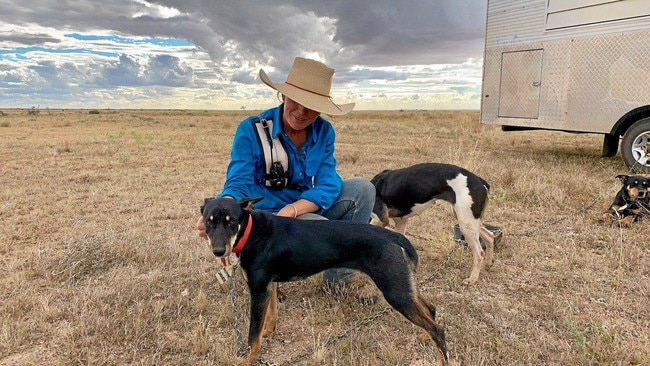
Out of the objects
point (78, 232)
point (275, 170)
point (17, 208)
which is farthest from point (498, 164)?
point (17, 208)

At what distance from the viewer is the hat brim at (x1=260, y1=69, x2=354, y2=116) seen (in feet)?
11.0

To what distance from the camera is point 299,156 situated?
377 cm

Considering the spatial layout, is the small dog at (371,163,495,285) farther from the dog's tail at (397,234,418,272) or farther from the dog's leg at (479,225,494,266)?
the dog's tail at (397,234,418,272)

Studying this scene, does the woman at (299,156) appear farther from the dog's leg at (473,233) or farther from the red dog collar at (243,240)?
the dog's leg at (473,233)

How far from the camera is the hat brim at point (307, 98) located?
3.35 m

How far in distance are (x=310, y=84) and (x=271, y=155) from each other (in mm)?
716

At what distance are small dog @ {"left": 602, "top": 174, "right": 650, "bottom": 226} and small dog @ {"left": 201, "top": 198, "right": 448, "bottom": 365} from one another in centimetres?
403

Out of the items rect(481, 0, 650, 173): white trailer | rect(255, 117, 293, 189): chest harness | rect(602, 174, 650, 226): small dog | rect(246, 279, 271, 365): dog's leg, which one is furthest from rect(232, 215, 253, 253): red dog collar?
rect(481, 0, 650, 173): white trailer

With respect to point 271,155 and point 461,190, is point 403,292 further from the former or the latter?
point 461,190

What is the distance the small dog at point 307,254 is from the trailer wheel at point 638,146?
7718 mm

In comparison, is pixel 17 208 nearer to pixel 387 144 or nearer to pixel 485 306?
pixel 485 306

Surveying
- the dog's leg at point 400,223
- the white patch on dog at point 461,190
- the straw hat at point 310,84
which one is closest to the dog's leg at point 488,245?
the white patch on dog at point 461,190

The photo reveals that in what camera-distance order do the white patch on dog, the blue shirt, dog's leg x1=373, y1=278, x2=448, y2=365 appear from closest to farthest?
dog's leg x1=373, y1=278, x2=448, y2=365 < the blue shirt < the white patch on dog

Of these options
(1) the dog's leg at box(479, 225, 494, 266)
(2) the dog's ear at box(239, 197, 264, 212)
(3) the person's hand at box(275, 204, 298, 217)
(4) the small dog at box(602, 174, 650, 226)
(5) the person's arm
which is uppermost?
(5) the person's arm
